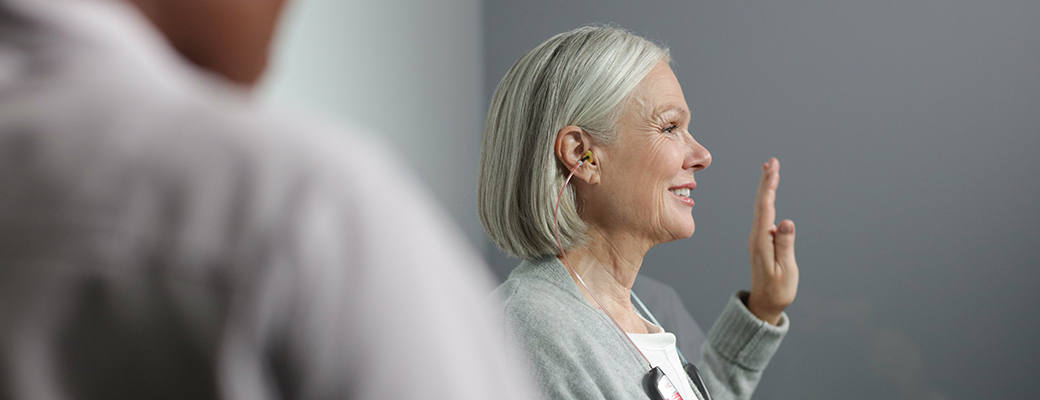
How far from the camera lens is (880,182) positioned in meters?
2.08

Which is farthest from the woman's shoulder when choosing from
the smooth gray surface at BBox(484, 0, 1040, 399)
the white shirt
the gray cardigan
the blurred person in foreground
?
the smooth gray surface at BBox(484, 0, 1040, 399)

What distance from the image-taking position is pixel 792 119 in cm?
214

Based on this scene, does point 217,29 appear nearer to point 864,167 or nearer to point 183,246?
point 183,246

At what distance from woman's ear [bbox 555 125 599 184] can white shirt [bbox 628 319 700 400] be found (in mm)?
258

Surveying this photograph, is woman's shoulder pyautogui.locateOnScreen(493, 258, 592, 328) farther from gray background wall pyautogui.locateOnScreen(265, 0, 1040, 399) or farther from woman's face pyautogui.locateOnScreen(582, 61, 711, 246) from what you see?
gray background wall pyautogui.locateOnScreen(265, 0, 1040, 399)

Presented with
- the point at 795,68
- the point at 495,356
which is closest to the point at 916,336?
the point at 795,68

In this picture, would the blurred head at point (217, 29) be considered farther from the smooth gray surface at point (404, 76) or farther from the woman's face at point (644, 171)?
the woman's face at point (644, 171)

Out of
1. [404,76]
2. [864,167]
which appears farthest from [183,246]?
[864,167]

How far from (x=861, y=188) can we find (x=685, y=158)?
1195mm

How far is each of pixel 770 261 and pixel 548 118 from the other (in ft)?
2.06

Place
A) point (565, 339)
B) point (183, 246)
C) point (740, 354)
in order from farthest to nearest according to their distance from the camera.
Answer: point (740, 354), point (565, 339), point (183, 246)

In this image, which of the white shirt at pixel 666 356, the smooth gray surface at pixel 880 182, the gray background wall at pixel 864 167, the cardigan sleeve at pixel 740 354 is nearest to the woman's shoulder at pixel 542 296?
the white shirt at pixel 666 356

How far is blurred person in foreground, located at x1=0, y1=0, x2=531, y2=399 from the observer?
18cm

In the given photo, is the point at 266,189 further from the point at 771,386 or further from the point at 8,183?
the point at 771,386
